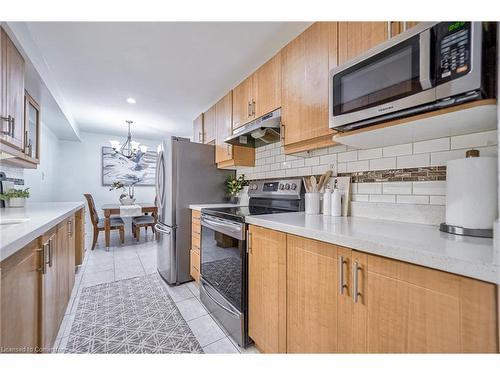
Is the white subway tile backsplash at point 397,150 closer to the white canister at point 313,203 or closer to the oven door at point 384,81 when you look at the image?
the oven door at point 384,81

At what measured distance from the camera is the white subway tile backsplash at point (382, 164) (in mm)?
1307

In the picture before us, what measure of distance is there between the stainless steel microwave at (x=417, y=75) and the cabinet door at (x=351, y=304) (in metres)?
0.67

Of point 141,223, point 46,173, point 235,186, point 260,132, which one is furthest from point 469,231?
point 46,173

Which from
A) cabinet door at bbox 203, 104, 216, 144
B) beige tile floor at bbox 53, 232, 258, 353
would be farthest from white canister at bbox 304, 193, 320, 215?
cabinet door at bbox 203, 104, 216, 144

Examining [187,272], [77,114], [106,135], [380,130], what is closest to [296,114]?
[380,130]

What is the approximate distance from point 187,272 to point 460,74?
2657 millimetres

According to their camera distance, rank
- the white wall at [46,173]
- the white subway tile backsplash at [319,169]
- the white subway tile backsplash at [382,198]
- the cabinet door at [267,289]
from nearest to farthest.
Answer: the cabinet door at [267,289]
the white subway tile backsplash at [382,198]
the white subway tile backsplash at [319,169]
the white wall at [46,173]

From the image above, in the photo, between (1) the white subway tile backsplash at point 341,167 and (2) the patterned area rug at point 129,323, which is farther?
(1) the white subway tile backsplash at point 341,167

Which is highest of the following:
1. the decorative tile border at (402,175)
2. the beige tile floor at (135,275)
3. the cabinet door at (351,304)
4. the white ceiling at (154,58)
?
the white ceiling at (154,58)

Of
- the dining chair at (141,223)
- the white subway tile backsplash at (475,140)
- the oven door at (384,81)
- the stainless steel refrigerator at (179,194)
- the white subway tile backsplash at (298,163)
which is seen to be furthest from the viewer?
the dining chair at (141,223)

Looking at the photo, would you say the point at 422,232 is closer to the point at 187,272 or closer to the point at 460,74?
the point at 460,74

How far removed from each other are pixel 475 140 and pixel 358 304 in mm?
957

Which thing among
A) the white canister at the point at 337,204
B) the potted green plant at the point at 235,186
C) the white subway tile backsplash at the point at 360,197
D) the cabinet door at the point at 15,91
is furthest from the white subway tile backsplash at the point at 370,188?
the cabinet door at the point at 15,91

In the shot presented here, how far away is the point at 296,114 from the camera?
156 cm
